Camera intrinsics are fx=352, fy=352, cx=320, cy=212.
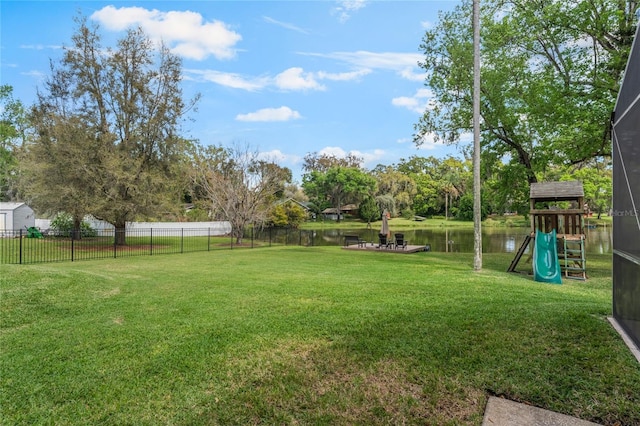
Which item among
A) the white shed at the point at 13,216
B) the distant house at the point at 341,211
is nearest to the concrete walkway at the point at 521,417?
the white shed at the point at 13,216

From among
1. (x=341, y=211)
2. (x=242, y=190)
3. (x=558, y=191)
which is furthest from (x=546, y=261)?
(x=341, y=211)

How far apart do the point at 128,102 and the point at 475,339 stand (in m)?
21.7

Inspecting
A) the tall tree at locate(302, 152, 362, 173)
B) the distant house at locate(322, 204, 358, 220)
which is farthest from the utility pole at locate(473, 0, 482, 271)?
the tall tree at locate(302, 152, 362, 173)

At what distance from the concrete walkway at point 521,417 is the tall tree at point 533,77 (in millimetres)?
10554

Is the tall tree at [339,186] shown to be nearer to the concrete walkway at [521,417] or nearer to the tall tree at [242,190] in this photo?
the tall tree at [242,190]

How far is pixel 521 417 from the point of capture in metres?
2.44

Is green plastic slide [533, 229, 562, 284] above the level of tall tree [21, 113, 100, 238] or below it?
below

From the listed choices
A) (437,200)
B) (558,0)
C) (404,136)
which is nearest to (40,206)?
(404,136)

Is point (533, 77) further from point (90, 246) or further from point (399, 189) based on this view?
point (399, 189)

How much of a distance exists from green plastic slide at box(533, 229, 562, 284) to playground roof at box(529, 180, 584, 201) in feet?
6.08

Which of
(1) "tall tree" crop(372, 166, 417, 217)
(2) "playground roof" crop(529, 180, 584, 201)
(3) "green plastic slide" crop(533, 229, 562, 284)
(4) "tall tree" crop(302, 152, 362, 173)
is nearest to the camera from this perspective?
(3) "green plastic slide" crop(533, 229, 562, 284)

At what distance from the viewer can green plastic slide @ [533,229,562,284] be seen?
8698 mm

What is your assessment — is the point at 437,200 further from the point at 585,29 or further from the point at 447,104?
the point at 585,29

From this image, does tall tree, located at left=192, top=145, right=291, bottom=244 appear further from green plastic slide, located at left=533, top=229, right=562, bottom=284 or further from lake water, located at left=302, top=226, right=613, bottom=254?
green plastic slide, located at left=533, top=229, right=562, bottom=284
